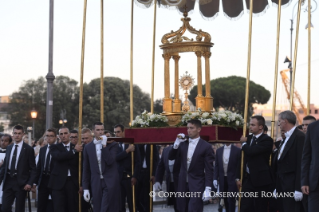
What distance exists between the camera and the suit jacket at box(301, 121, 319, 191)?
8.88 m

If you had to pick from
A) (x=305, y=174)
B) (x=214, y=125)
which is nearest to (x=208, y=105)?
(x=214, y=125)

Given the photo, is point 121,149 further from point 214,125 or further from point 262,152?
point 262,152

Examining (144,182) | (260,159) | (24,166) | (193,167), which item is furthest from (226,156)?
(24,166)

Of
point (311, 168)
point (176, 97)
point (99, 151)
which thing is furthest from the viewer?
point (176, 97)

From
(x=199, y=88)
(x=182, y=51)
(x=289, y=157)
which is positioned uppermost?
(x=182, y=51)

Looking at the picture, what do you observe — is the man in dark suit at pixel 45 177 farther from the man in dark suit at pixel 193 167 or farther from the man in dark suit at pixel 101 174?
the man in dark suit at pixel 193 167

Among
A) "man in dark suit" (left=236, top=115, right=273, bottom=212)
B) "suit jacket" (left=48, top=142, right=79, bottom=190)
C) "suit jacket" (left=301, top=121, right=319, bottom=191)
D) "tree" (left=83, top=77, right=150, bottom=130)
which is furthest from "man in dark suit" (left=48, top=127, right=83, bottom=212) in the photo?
"tree" (left=83, top=77, right=150, bottom=130)

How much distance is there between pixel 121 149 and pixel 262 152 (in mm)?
4200

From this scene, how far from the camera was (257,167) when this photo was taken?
1163 cm

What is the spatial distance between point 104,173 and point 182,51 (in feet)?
13.6

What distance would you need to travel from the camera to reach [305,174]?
356 inches

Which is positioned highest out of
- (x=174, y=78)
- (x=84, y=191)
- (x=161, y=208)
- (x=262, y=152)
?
(x=174, y=78)

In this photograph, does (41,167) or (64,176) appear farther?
(41,167)

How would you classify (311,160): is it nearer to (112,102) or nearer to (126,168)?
(126,168)
